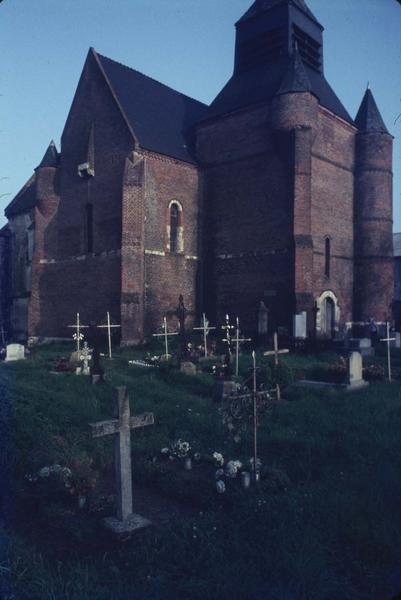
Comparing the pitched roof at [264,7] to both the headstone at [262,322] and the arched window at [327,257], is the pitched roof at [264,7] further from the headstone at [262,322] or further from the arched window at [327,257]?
the headstone at [262,322]

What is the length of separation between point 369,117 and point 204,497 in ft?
83.7

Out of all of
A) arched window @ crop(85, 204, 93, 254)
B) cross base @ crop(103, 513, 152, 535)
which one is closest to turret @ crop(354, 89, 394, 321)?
arched window @ crop(85, 204, 93, 254)

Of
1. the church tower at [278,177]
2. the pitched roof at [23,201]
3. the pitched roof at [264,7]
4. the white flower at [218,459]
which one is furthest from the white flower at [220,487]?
the pitched roof at [23,201]

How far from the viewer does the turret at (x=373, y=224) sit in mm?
24188

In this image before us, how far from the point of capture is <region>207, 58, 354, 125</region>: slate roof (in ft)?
74.9

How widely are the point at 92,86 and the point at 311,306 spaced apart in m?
16.1

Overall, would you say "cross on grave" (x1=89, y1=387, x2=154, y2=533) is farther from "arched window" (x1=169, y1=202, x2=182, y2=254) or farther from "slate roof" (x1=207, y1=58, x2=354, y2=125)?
"slate roof" (x1=207, y1=58, x2=354, y2=125)

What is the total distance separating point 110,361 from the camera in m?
16.4

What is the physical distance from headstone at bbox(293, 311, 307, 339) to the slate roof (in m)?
10.9

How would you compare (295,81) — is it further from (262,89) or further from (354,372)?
(354,372)

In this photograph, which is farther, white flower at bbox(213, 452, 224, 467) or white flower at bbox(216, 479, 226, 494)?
white flower at bbox(213, 452, 224, 467)

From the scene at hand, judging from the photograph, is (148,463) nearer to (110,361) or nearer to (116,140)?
(110,361)

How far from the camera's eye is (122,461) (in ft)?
16.6

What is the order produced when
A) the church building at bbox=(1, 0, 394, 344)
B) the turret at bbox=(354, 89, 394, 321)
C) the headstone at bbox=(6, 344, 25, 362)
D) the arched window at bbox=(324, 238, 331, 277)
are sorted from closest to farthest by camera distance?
1. the headstone at bbox=(6, 344, 25, 362)
2. the church building at bbox=(1, 0, 394, 344)
3. the arched window at bbox=(324, 238, 331, 277)
4. the turret at bbox=(354, 89, 394, 321)
